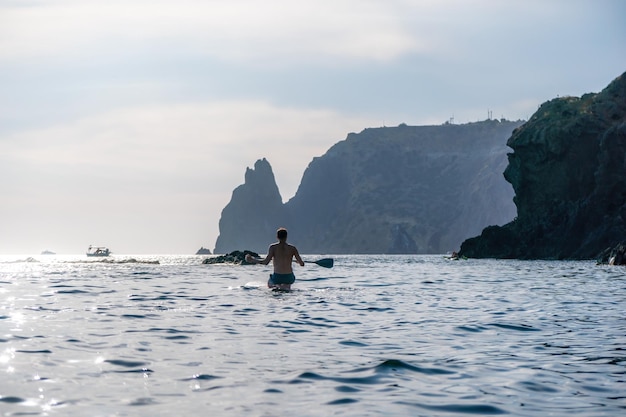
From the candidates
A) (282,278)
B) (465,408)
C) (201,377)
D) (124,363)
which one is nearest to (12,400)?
(201,377)

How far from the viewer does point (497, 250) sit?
128 meters

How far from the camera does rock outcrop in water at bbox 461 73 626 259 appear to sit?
10825cm

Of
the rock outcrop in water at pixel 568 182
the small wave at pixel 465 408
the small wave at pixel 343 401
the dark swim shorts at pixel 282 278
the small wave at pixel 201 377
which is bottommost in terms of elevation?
the small wave at pixel 465 408

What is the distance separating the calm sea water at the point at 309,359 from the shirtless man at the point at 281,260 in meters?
4.79

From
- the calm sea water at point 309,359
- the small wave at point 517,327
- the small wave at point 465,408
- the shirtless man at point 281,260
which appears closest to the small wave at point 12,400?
the calm sea water at point 309,359

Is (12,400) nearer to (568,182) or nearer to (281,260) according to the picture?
(281,260)

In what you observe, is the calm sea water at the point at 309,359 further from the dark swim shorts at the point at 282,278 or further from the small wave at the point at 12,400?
the dark swim shorts at the point at 282,278

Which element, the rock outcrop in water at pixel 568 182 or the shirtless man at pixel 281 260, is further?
the rock outcrop in water at pixel 568 182

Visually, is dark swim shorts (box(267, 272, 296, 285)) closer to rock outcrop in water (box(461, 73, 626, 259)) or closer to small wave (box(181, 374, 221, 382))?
small wave (box(181, 374, 221, 382))

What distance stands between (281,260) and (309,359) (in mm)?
16022

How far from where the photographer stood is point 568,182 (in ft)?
395

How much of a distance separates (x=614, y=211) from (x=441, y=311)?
95.3 meters

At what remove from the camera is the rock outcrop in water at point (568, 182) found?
108m

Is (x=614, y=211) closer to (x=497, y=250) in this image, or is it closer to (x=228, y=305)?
(x=497, y=250)
